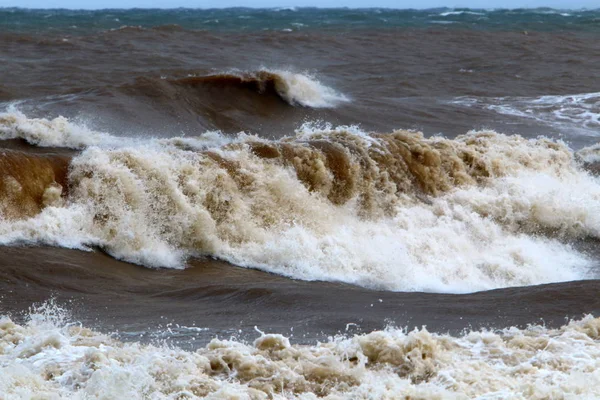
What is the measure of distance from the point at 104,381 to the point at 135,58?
19108 millimetres

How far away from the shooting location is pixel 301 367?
521 centimetres

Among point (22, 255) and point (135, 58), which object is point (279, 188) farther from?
point (135, 58)

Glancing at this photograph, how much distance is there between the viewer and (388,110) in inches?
710

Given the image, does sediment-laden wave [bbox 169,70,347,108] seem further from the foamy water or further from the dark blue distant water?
the dark blue distant water

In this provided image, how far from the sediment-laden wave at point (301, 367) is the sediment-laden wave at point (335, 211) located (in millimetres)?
3055

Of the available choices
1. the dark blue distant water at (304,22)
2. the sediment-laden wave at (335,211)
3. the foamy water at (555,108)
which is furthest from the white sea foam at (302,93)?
the dark blue distant water at (304,22)

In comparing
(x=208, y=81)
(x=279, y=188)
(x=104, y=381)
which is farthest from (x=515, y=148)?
(x=104, y=381)

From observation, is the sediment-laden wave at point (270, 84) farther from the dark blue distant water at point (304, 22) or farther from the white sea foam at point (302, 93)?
the dark blue distant water at point (304, 22)

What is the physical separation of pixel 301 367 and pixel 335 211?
17.2ft

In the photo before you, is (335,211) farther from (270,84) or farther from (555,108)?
(555,108)

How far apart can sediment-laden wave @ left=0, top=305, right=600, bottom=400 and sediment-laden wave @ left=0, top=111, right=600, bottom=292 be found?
3.05 metres

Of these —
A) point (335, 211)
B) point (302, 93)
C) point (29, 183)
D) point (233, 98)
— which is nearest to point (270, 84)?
point (302, 93)

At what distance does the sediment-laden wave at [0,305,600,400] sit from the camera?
486 centimetres

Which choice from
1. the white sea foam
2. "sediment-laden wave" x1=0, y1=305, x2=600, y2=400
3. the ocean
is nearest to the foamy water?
the ocean
